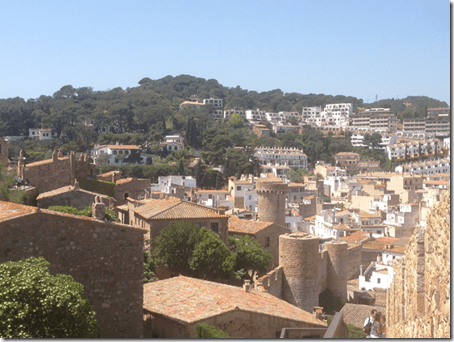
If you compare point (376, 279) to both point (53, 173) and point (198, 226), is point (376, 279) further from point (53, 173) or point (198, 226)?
point (53, 173)

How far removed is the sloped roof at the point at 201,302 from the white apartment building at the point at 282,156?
59.2 m

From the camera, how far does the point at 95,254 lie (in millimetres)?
6293

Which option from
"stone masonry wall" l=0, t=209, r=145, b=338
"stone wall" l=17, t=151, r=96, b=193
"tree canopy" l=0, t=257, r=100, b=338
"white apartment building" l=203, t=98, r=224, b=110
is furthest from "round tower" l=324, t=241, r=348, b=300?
"white apartment building" l=203, t=98, r=224, b=110

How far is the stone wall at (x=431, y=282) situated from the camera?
4609 millimetres

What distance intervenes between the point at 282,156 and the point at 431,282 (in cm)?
6611

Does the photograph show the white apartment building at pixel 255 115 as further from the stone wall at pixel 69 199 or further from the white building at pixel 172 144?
the stone wall at pixel 69 199

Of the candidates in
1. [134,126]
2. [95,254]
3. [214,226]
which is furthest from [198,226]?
[134,126]

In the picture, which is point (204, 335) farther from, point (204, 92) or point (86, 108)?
point (204, 92)

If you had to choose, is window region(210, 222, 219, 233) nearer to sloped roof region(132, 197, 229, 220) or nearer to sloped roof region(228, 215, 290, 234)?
sloped roof region(132, 197, 229, 220)

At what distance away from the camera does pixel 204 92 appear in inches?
4289

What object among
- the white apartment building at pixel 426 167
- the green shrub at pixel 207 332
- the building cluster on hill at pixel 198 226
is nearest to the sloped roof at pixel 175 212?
the building cluster on hill at pixel 198 226

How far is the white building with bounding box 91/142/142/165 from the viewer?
5398cm

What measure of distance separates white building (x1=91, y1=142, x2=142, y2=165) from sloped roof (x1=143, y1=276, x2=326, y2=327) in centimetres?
4507

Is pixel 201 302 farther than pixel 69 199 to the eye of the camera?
No
